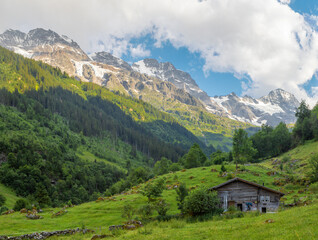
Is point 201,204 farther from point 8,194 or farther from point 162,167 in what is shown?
point 162,167

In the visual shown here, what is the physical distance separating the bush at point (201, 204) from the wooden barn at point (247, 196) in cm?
735

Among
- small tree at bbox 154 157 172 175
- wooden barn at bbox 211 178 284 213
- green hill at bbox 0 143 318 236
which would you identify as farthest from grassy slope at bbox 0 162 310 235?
small tree at bbox 154 157 172 175

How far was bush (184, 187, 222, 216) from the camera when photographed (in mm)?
36969

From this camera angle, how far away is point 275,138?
137 metres

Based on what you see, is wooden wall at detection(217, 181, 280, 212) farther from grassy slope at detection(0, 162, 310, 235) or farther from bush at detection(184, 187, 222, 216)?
grassy slope at detection(0, 162, 310, 235)

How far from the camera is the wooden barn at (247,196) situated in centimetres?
4284

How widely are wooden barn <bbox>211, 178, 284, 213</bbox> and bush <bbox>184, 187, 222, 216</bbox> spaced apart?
7351 millimetres

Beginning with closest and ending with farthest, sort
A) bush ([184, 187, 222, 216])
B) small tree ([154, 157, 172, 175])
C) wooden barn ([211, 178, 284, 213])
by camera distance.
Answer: bush ([184, 187, 222, 216])
wooden barn ([211, 178, 284, 213])
small tree ([154, 157, 172, 175])

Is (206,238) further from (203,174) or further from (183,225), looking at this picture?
(203,174)

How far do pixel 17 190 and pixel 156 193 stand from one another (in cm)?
7692

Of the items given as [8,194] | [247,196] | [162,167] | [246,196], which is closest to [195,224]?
[246,196]

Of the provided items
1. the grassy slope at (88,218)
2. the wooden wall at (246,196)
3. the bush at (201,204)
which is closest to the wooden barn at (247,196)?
the wooden wall at (246,196)

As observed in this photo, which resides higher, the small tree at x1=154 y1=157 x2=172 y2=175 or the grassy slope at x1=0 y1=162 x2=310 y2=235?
the small tree at x1=154 y1=157 x2=172 y2=175

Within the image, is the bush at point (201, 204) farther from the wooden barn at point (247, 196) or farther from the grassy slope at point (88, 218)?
the grassy slope at point (88, 218)
